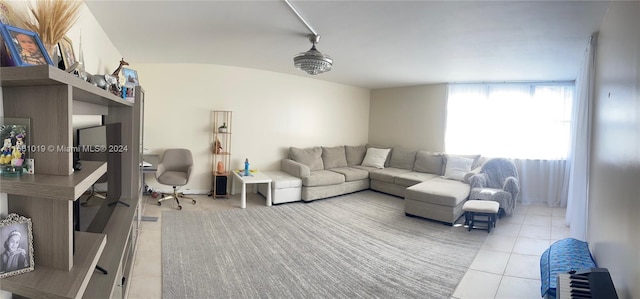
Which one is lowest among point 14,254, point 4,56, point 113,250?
point 113,250

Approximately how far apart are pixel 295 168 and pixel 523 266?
3.49 metres

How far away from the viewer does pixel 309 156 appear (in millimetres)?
6066

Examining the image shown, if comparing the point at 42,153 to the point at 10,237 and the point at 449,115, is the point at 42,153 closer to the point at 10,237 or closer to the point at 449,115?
the point at 10,237

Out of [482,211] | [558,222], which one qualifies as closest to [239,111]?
[482,211]

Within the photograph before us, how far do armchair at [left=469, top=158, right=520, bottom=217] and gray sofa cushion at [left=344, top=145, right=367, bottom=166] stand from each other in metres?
2.54

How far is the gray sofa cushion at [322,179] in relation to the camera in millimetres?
5250

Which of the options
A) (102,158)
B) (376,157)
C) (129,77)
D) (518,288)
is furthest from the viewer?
(376,157)

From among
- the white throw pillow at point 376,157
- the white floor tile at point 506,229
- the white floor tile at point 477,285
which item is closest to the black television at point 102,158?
the white floor tile at point 477,285

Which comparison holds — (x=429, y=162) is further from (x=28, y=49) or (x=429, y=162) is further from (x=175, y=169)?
(x=28, y=49)

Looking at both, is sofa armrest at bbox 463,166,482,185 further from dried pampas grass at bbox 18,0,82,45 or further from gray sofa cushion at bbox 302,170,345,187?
dried pampas grass at bbox 18,0,82,45

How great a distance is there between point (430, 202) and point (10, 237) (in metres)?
4.27

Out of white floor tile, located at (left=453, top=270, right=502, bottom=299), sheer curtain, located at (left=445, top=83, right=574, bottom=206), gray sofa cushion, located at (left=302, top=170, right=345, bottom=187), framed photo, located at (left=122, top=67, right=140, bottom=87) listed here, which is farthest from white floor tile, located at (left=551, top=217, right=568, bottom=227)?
framed photo, located at (left=122, top=67, right=140, bottom=87)

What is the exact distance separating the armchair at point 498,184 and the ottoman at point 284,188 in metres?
2.70

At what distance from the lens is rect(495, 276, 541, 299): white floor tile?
2.53m
